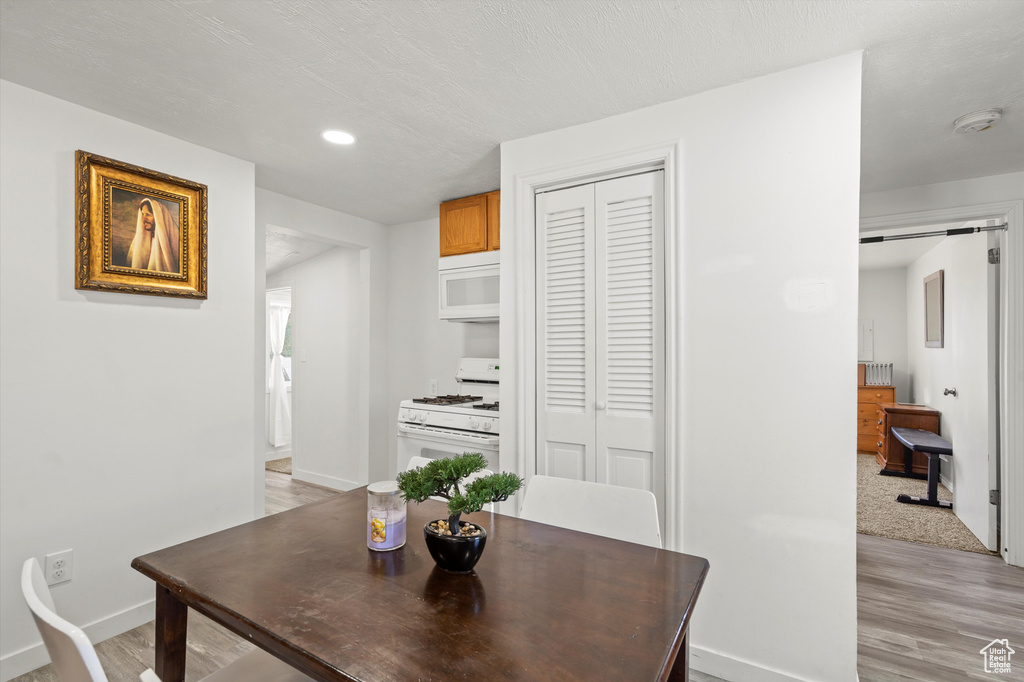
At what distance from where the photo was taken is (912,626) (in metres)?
2.35

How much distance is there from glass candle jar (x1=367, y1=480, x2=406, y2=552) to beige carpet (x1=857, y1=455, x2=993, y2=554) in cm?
381

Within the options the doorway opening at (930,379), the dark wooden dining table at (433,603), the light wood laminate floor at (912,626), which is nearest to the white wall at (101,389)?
the light wood laminate floor at (912,626)

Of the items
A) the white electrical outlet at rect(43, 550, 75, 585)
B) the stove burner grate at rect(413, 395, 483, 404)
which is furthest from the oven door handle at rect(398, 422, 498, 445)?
the white electrical outlet at rect(43, 550, 75, 585)

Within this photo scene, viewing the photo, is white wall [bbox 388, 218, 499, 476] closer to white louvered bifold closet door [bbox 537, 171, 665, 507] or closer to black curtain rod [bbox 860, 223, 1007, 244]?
white louvered bifold closet door [bbox 537, 171, 665, 507]

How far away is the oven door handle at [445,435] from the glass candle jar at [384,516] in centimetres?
155

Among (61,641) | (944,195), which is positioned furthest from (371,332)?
(944,195)

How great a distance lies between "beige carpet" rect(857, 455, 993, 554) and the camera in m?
3.41

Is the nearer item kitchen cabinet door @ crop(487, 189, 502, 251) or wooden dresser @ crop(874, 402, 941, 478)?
kitchen cabinet door @ crop(487, 189, 502, 251)

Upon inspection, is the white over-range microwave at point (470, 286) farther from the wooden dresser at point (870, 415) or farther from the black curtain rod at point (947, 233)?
the wooden dresser at point (870, 415)

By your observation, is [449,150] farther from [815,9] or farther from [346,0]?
[815,9]

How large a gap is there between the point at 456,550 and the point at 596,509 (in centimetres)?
69

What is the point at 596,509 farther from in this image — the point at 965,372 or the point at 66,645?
the point at 965,372

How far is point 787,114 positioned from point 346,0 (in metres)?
1.67

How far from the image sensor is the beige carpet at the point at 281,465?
528cm
